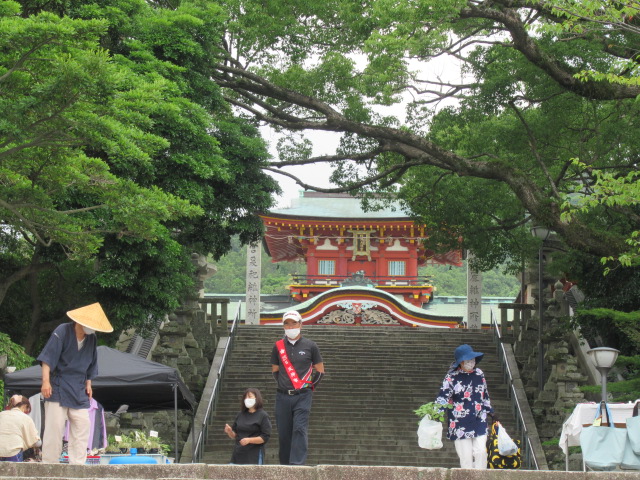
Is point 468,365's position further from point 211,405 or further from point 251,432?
point 211,405

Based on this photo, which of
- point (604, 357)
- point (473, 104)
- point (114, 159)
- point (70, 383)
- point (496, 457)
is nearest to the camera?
point (70, 383)

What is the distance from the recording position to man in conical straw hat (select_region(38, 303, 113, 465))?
24.4ft

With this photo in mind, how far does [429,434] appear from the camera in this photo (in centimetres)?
796

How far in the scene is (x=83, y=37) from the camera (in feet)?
31.9

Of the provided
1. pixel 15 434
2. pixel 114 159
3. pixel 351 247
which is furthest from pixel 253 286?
pixel 15 434

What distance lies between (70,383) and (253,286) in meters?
20.2

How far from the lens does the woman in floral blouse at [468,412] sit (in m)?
8.16

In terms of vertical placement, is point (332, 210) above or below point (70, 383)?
above

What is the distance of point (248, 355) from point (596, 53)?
32.6 ft

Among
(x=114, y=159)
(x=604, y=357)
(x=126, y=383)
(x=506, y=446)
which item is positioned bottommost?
(x=506, y=446)

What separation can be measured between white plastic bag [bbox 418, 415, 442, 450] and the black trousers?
0.98 meters

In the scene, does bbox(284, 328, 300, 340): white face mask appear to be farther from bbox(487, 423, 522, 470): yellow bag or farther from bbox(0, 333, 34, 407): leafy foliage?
bbox(0, 333, 34, 407): leafy foliage

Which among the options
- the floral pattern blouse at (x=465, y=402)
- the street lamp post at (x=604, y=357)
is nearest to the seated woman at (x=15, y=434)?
the floral pattern blouse at (x=465, y=402)

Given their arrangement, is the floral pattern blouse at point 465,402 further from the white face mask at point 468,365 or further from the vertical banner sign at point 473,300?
the vertical banner sign at point 473,300
